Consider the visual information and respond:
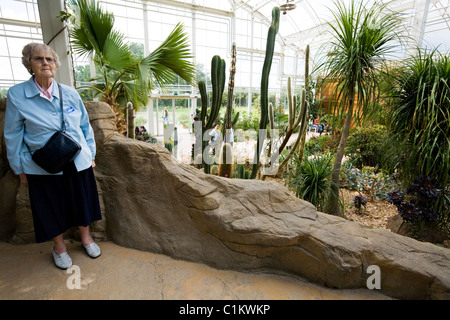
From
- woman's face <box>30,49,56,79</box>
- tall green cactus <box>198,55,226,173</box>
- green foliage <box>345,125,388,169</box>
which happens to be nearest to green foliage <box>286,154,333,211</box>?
tall green cactus <box>198,55,226,173</box>

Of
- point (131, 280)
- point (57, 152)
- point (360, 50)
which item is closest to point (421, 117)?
point (360, 50)

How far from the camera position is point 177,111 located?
46.3 ft

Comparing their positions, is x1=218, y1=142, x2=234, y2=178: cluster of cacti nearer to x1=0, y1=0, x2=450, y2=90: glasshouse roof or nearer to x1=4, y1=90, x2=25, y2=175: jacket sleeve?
x1=4, y1=90, x2=25, y2=175: jacket sleeve

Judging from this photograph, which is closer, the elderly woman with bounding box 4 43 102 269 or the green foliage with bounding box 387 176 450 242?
the elderly woman with bounding box 4 43 102 269

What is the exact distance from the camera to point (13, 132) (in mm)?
1634

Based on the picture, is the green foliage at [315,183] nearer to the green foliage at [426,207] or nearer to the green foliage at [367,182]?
the green foliage at [426,207]

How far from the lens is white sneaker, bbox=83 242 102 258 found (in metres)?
1.98

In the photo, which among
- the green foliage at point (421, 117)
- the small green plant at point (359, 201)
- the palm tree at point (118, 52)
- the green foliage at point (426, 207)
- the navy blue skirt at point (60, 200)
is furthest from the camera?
the small green plant at point (359, 201)

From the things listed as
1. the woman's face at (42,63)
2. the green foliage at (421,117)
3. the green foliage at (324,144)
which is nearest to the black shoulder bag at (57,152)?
the woman's face at (42,63)

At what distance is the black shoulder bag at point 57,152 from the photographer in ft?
5.34

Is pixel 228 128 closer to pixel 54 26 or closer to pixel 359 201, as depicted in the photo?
pixel 359 201
